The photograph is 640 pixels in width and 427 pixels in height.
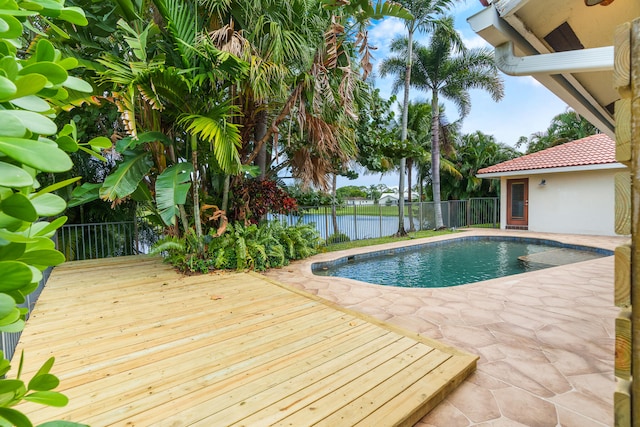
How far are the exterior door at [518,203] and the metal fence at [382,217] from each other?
1579 mm

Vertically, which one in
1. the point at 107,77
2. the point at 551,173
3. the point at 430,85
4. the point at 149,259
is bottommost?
the point at 149,259

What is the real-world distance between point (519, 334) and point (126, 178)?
592 cm

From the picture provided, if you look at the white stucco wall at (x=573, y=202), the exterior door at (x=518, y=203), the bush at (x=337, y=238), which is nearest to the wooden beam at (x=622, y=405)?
the bush at (x=337, y=238)

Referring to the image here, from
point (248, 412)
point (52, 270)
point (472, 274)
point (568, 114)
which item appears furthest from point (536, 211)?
point (52, 270)

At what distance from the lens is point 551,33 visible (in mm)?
2564

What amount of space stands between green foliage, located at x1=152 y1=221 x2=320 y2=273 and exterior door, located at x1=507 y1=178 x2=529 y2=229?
39.1ft

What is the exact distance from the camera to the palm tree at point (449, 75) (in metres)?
13.2

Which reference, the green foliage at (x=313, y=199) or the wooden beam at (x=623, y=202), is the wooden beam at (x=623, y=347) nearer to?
the wooden beam at (x=623, y=202)

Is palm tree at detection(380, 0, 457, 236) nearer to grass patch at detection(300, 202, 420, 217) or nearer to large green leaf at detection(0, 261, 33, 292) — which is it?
Answer: grass patch at detection(300, 202, 420, 217)

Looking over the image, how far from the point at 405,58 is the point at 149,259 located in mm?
12894

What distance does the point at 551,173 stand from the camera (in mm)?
12727

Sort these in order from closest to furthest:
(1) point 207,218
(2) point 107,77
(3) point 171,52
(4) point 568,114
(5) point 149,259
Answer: (2) point 107,77
(3) point 171,52
(1) point 207,218
(5) point 149,259
(4) point 568,114

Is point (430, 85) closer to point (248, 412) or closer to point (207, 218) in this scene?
point (207, 218)

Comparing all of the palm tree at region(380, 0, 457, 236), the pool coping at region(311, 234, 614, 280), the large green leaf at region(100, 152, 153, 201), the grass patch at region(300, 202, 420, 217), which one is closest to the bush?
the grass patch at region(300, 202, 420, 217)
